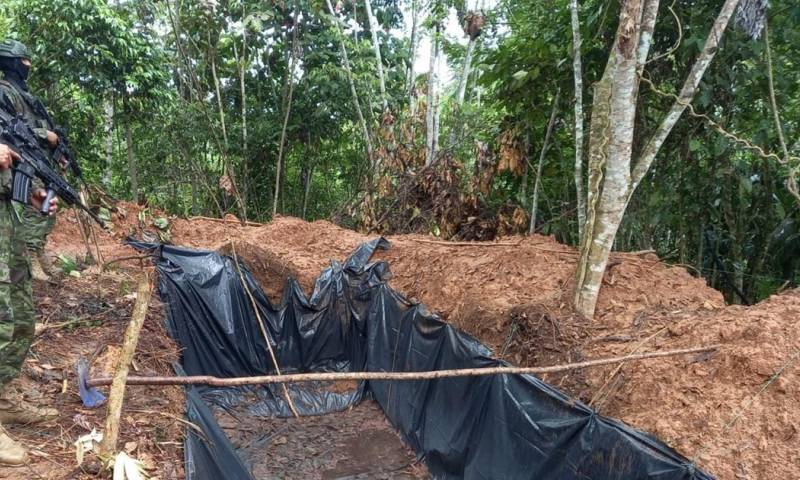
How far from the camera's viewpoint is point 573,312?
2.98m

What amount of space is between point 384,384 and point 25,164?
3.15 m

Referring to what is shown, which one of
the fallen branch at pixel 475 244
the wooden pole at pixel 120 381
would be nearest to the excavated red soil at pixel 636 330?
the fallen branch at pixel 475 244

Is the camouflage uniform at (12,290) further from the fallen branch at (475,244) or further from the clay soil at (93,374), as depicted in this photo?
the fallen branch at (475,244)

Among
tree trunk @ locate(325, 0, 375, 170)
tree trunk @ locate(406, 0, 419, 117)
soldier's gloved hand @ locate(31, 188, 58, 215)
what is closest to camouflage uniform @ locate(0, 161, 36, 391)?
soldier's gloved hand @ locate(31, 188, 58, 215)

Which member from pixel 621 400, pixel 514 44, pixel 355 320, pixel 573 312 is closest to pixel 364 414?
pixel 355 320

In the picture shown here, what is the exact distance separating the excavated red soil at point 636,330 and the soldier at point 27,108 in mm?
952

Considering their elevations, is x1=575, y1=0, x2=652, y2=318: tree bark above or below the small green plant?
above

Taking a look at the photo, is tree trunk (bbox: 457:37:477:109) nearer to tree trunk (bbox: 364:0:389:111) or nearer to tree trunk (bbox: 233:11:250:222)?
tree trunk (bbox: 364:0:389:111)

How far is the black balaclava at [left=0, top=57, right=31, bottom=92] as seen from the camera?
2654 mm

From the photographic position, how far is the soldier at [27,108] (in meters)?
2.64

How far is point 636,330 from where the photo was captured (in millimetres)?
2781

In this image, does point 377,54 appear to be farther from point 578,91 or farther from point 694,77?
point 694,77

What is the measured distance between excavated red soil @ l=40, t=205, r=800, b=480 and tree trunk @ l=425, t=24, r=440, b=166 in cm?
169

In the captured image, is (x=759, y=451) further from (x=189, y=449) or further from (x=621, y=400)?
(x=189, y=449)
